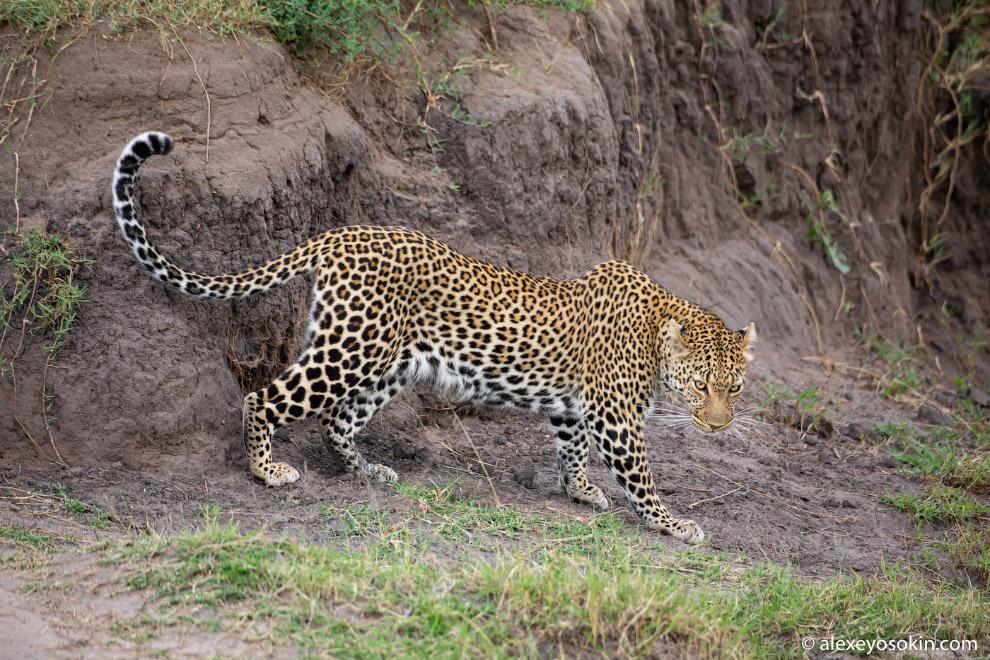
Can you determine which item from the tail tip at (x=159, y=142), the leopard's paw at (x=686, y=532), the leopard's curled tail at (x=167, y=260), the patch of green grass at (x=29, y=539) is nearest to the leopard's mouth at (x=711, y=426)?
the leopard's paw at (x=686, y=532)

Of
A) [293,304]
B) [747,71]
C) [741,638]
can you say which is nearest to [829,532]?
[741,638]

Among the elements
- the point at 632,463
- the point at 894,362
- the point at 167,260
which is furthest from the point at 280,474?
the point at 894,362

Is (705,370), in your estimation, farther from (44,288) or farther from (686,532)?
(44,288)

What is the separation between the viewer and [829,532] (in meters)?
7.20

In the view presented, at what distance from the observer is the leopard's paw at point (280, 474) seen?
648 centimetres

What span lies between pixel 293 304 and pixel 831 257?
7.41m

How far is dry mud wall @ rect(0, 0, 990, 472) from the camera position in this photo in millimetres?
6418

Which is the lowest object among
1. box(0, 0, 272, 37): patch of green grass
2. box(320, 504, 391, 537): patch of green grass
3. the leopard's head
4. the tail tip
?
box(320, 504, 391, 537): patch of green grass

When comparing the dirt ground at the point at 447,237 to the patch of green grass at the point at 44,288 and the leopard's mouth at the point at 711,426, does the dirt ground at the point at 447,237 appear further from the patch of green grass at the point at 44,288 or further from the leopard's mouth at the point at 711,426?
the leopard's mouth at the point at 711,426

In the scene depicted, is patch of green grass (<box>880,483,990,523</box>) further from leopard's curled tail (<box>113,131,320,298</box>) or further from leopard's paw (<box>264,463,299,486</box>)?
leopard's curled tail (<box>113,131,320,298</box>)

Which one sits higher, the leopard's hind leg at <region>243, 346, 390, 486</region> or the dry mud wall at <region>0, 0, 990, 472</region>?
the dry mud wall at <region>0, 0, 990, 472</region>

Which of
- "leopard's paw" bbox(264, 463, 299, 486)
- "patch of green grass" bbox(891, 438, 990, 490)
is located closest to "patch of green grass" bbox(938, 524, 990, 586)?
"patch of green grass" bbox(891, 438, 990, 490)

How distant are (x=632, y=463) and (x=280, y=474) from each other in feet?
7.64

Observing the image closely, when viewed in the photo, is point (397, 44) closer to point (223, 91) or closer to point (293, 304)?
point (223, 91)
